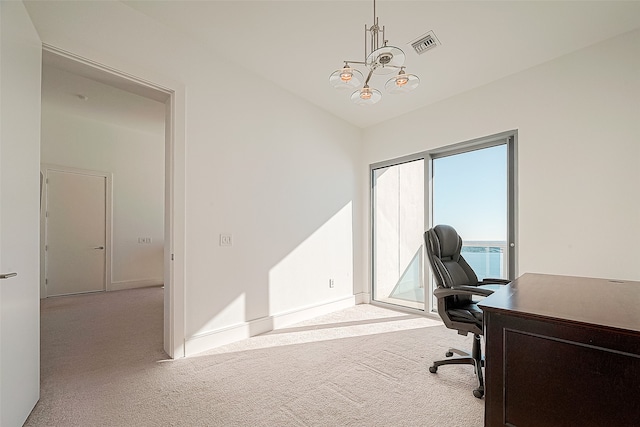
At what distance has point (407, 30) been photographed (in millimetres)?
2445

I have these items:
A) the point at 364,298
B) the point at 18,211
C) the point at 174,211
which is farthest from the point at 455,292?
the point at 18,211

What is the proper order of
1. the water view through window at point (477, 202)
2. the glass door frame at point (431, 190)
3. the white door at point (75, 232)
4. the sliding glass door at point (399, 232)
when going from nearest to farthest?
the glass door frame at point (431, 190), the water view through window at point (477, 202), the sliding glass door at point (399, 232), the white door at point (75, 232)

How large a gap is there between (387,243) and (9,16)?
430 centimetres

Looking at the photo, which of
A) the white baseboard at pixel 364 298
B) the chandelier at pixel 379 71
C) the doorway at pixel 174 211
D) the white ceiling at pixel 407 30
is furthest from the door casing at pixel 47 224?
the chandelier at pixel 379 71

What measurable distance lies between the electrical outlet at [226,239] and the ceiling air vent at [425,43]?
2.49 m

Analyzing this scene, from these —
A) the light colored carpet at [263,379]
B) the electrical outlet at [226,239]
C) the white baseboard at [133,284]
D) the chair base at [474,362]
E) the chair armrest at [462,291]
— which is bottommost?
the white baseboard at [133,284]

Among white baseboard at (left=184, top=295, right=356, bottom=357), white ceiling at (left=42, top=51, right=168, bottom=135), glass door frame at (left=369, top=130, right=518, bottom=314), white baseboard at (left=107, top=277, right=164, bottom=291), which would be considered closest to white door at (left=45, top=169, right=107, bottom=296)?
white baseboard at (left=107, top=277, right=164, bottom=291)

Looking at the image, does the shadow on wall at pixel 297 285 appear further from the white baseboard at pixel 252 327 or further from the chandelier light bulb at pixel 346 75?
the chandelier light bulb at pixel 346 75

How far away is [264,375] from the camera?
7.39ft

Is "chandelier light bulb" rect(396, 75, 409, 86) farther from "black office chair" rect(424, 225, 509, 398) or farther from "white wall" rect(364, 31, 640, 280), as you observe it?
"white wall" rect(364, 31, 640, 280)

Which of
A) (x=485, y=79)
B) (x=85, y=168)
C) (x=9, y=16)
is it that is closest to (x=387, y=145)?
(x=485, y=79)

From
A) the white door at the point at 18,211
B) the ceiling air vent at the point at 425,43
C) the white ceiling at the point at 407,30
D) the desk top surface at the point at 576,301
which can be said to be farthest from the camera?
the ceiling air vent at the point at 425,43

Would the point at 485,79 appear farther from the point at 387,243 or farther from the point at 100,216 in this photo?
the point at 100,216

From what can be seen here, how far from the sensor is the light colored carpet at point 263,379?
176 centimetres
